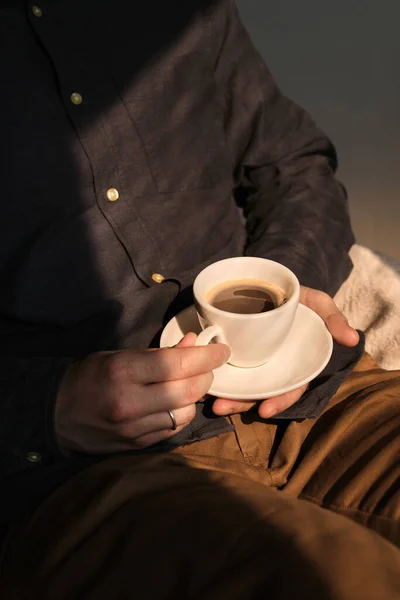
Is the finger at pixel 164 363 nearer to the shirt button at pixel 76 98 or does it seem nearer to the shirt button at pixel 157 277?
the shirt button at pixel 157 277

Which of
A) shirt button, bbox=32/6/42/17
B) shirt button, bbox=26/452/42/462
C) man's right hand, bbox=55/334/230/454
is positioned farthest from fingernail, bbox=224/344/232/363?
shirt button, bbox=32/6/42/17

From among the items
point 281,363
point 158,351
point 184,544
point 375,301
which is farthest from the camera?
point 375,301

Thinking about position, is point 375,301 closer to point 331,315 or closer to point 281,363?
point 331,315

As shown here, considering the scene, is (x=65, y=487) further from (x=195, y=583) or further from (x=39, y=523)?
(x=195, y=583)

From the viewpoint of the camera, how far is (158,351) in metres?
0.59

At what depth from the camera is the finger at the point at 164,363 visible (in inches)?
23.0

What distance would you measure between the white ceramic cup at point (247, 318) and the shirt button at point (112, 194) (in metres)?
0.16

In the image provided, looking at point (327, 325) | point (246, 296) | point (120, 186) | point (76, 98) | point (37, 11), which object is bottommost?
point (327, 325)

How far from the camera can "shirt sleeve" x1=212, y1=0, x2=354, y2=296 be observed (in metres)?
0.89

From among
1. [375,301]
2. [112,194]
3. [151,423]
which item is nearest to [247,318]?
[151,423]

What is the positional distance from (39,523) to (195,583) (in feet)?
0.70

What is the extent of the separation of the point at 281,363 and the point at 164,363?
178mm

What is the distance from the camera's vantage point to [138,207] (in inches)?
30.7

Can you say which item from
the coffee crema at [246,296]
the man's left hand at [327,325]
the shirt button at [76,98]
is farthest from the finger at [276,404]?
the shirt button at [76,98]
